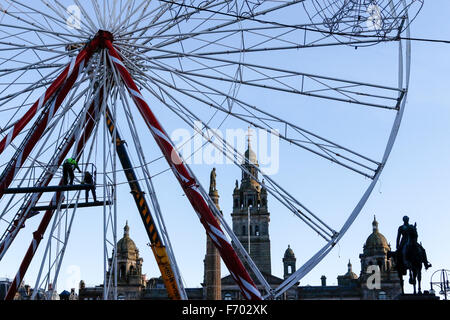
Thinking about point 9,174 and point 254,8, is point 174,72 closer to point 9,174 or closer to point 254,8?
point 254,8

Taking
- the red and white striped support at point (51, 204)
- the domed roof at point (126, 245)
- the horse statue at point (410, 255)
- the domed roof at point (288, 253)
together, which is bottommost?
the horse statue at point (410, 255)

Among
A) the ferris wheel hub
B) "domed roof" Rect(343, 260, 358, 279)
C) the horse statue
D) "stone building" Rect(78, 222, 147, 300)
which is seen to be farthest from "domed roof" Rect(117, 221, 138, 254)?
the horse statue

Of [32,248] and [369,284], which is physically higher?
[369,284]

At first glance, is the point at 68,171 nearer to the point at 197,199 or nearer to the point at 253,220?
the point at 197,199

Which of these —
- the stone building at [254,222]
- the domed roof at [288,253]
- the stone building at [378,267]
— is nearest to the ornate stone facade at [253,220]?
the stone building at [254,222]

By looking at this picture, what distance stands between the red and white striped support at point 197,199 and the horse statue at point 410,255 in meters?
4.17

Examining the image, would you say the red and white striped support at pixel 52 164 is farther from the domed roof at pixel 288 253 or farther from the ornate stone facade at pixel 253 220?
the domed roof at pixel 288 253

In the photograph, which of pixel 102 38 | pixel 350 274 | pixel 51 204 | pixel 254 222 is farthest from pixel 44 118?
pixel 350 274

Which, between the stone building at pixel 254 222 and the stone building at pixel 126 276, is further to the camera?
the stone building at pixel 254 222

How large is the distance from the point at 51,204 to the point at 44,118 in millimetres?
3724

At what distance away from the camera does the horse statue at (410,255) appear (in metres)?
18.4

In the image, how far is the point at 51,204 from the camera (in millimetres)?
22688

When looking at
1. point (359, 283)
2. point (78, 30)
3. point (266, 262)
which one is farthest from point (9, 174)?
point (266, 262)

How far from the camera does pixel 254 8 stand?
74.4ft
